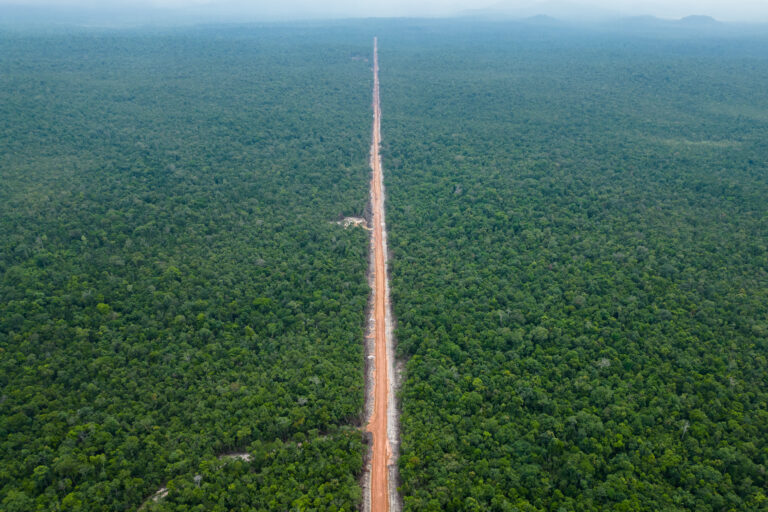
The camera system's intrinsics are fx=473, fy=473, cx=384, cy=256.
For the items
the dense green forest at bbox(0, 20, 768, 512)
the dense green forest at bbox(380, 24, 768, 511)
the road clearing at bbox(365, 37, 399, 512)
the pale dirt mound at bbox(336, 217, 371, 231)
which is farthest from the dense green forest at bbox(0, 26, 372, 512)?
the dense green forest at bbox(380, 24, 768, 511)

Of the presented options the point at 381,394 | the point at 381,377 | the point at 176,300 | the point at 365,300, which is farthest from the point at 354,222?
the point at 381,394

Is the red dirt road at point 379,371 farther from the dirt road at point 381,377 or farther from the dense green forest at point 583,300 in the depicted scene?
the dense green forest at point 583,300

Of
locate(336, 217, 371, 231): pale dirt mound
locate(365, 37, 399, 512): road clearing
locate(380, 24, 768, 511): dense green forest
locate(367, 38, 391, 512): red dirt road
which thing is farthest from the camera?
locate(336, 217, 371, 231): pale dirt mound

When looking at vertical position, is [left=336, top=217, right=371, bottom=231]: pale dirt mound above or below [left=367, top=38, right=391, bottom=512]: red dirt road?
above

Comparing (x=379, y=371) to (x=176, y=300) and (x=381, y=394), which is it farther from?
(x=176, y=300)

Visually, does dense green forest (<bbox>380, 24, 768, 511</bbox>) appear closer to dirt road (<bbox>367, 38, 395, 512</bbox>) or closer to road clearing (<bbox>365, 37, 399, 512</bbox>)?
road clearing (<bbox>365, 37, 399, 512</bbox>)

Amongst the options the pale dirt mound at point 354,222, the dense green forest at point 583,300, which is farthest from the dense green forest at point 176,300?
the dense green forest at point 583,300

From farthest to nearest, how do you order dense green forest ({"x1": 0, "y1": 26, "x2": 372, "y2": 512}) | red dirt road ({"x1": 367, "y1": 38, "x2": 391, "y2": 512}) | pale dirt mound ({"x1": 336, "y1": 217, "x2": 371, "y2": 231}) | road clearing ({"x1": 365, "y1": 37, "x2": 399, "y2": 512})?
A: pale dirt mound ({"x1": 336, "y1": 217, "x2": 371, "y2": 231}) < red dirt road ({"x1": 367, "y1": 38, "x2": 391, "y2": 512}) < road clearing ({"x1": 365, "y1": 37, "x2": 399, "y2": 512}) < dense green forest ({"x1": 0, "y1": 26, "x2": 372, "y2": 512})

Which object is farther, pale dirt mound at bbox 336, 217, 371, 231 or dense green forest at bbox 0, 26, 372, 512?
pale dirt mound at bbox 336, 217, 371, 231
